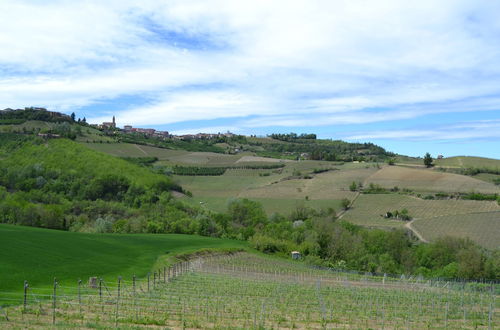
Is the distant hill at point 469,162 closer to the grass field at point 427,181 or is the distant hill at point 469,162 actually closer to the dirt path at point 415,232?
the grass field at point 427,181

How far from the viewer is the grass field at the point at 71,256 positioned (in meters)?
38.0

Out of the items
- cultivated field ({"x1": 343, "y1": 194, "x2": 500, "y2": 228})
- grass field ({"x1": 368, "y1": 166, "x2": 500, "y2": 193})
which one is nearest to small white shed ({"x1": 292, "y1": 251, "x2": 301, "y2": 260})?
cultivated field ({"x1": 343, "y1": 194, "x2": 500, "y2": 228})

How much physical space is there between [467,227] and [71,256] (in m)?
75.1

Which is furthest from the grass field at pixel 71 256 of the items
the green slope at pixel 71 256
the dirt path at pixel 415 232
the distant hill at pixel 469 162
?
the distant hill at pixel 469 162

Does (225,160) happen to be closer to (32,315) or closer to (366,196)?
(366,196)

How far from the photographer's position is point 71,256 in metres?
50.3

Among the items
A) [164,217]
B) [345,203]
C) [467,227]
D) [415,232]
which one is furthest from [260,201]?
[467,227]

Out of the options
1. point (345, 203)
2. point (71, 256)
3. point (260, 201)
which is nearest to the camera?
point (71, 256)

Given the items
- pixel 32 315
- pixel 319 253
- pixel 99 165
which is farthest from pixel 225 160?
pixel 32 315

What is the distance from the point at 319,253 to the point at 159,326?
258 feet

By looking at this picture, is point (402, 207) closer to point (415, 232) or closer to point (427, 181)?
point (415, 232)

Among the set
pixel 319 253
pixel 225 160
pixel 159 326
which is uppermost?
pixel 225 160

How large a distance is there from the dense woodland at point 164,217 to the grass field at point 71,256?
26178 millimetres

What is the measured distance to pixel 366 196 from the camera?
127m
